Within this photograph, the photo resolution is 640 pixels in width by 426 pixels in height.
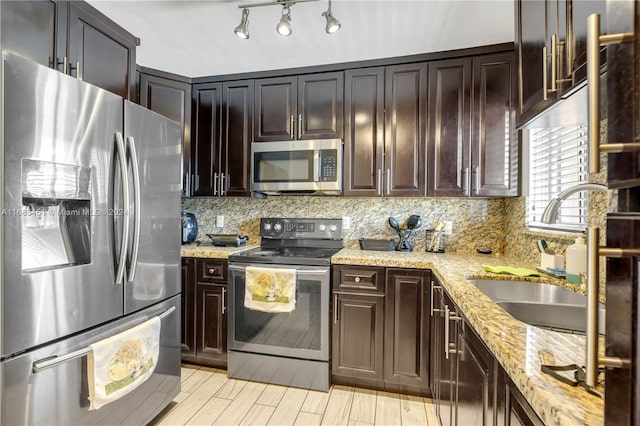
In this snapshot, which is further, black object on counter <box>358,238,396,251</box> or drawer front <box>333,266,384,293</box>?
black object on counter <box>358,238,396,251</box>

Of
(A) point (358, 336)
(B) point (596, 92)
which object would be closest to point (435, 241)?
(A) point (358, 336)

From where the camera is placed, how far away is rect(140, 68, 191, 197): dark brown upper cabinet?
2.58 meters

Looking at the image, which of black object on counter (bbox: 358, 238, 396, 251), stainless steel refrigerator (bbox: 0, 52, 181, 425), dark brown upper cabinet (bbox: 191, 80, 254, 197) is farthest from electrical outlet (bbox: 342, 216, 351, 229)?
stainless steel refrigerator (bbox: 0, 52, 181, 425)

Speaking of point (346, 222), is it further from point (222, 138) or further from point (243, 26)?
point (243, 26)

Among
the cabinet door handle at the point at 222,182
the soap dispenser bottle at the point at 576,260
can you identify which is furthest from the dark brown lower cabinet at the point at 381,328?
the cabinet door handle at the point at 222,182

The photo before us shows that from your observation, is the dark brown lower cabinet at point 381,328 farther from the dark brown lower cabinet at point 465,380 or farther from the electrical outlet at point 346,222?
the electrical outlet at point 346,222

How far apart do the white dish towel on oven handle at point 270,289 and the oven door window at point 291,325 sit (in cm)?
6

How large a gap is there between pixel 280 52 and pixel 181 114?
1.03 metres

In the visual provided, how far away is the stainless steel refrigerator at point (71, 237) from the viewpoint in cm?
111

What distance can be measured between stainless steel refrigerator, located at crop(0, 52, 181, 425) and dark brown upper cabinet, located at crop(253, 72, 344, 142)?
3.29ft

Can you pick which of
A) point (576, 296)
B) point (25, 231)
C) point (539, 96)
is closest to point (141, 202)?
point (25, 231)

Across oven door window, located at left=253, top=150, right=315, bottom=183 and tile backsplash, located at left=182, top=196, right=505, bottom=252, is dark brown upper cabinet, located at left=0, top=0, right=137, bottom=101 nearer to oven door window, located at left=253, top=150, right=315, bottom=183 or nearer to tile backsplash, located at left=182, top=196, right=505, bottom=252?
oven door window, located at left=253, top=150, right=315, bottom=183

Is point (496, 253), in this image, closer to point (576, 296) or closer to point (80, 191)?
point (576, 296)

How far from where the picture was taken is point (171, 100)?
266 centimetres
